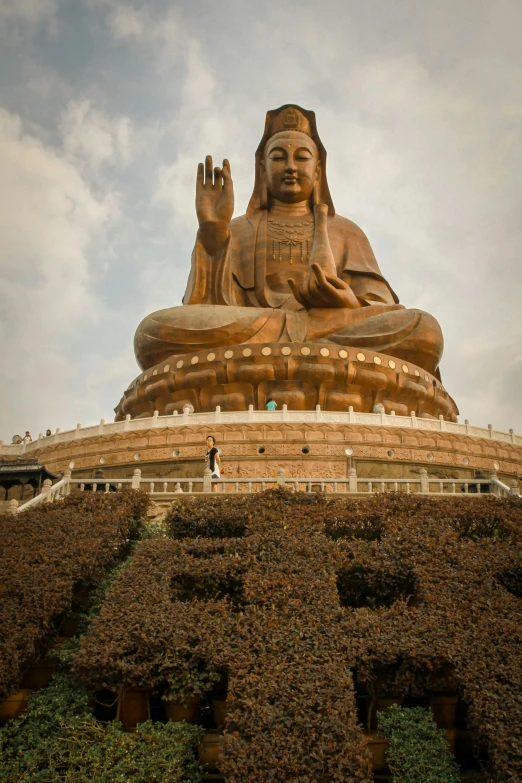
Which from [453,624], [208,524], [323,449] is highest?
[323,449]

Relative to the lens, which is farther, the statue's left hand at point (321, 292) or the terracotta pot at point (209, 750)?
the statue's left hand at point (321, 292)

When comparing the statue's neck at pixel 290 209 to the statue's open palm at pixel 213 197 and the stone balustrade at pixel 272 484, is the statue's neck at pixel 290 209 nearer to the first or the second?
the statue's open palm at pixel 213 197

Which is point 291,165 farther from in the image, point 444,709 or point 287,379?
point 444,709

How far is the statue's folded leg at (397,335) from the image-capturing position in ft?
60.2

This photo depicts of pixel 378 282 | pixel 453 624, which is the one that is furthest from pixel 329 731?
pixel 378 282

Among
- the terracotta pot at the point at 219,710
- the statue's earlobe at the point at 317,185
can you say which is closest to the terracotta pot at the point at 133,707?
the terracotta pot at the point at 219,710

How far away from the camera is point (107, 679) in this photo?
5.74m

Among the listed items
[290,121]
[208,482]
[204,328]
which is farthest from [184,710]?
[290,121]

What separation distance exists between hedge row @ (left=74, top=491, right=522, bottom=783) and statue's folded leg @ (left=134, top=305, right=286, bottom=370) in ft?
31.9

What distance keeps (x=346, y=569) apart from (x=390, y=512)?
61.3 inches

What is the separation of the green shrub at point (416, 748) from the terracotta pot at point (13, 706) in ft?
9.64

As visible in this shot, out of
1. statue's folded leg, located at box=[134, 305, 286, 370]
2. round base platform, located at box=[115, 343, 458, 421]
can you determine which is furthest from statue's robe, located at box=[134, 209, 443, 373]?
round base platform, located at box=[115, 343, 458, 421]

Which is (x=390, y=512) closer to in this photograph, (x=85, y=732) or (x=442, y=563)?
(x=442, y=563)

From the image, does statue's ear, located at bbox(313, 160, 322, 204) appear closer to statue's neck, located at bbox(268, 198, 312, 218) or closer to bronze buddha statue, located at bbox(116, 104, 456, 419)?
bronze buddha statue, located at bbox(116, 104, 456, 419)
